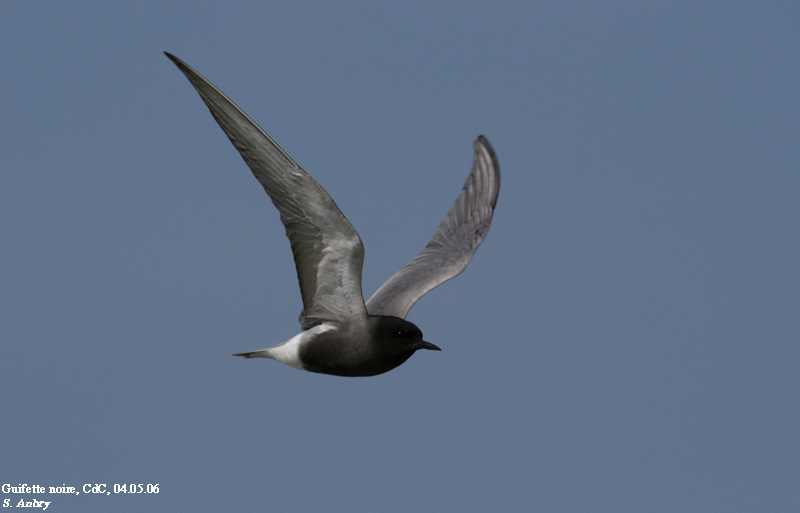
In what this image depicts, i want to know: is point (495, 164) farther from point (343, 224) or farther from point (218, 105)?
point (218, 105)

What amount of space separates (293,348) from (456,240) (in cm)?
412

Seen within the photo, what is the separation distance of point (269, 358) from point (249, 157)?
10.2 feet

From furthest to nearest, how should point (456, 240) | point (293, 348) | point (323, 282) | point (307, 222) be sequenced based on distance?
point (456, 240) < point (293, 348) < point (323, 282) < point (307, 222)

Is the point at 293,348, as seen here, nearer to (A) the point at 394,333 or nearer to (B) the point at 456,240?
(A) the point at 394,333

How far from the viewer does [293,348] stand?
11727 mm

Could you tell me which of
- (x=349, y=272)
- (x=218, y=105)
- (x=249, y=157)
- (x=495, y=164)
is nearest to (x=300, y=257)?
(x=349, y=272)

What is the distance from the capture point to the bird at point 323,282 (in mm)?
9836

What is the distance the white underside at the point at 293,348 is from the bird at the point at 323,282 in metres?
0.01

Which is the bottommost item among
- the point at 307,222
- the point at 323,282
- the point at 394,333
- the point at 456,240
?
the point at 394,333

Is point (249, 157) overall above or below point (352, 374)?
above

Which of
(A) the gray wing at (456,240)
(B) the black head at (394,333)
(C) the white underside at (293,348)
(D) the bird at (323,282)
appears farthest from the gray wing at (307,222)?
(A) the gray wing at (456,240)

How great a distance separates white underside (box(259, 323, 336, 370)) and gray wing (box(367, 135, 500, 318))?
188cm

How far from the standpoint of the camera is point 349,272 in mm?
11078

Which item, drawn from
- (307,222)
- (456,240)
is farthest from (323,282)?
(456,240)
